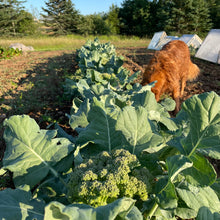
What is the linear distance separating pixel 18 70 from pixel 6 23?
35649 millimetres

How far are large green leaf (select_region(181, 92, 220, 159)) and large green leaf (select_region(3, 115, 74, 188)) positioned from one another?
1011mm

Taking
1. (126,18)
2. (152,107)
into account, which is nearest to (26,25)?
(126,18)

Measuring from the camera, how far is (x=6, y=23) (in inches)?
1446

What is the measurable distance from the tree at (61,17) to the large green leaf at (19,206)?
156 ft

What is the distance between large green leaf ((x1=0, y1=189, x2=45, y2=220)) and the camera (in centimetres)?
110

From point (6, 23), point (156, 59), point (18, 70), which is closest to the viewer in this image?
point (156, 59)

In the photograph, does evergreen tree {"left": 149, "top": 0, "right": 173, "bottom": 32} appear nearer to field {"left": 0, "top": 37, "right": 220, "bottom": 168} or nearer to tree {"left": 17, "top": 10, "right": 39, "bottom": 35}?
tree {"left": 17, "top": 10, "right": 39, "bottom": 35}

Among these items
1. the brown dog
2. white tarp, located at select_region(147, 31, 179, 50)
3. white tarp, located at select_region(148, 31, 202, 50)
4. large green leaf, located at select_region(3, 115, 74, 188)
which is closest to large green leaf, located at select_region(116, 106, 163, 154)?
large green leaf, located at select_region(3, 115, 74, 188)

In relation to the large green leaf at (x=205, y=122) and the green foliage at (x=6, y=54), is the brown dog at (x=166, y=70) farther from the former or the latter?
the green foliage at (x=6, y=54)

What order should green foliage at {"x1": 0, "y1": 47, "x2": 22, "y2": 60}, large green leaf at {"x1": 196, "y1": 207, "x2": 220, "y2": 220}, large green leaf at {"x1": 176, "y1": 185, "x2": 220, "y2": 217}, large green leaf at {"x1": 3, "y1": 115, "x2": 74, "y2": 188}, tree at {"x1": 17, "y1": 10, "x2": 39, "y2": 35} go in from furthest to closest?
1. tree at {"x1": 17, "y1": 10, "x2": 39, "y2": 35}
2. green foliage at {"x1": 0, "y1": 47, "x2": 22, "y2": 60}
3. large green leaf at {"x1": 3, "y1": 115, "x2": 74, "y2": 188}
4. large green leaf at {"x1": 176, "y1": 185, "x2": 220, "y2": 217}
5. large green leaf at {"x1": 196, "y1": 207, "x2": 220, "y2": 220}

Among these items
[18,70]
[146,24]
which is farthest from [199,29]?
[18,70]

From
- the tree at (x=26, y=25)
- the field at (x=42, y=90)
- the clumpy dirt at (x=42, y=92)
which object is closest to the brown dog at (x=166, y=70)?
the field at (x=42, y=90)

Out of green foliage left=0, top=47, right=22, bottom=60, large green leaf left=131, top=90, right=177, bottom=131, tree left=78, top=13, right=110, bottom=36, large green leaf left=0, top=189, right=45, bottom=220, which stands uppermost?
tree left=78, top=13, right=110, bottom=36

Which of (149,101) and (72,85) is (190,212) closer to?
(149,101)
